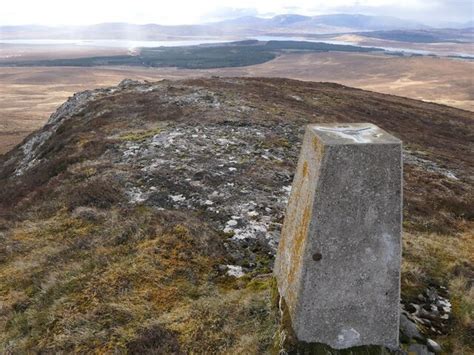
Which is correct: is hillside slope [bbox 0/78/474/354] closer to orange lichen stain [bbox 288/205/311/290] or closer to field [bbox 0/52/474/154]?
orange lichen stain [bbox 288/205/311/290]

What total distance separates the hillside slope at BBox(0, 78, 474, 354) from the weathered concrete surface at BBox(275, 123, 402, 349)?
106cm

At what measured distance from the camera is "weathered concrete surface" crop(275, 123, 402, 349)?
557cm

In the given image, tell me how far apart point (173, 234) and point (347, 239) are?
17.3 ft

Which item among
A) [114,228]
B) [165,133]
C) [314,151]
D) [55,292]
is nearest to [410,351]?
[314,151]

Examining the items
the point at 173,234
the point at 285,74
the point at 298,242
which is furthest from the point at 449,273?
the point at 285,74

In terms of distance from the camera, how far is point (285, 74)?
17962cm

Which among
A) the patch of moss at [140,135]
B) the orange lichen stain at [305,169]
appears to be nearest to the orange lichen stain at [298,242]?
the orange lichen stain at [305,169]

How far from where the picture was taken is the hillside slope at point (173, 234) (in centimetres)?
739

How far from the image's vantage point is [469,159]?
23.7 m

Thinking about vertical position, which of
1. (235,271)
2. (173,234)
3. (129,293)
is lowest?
(235,271)

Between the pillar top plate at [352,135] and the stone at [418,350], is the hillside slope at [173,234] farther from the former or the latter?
the pillar top plate at [352,135]

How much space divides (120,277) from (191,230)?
221 cm

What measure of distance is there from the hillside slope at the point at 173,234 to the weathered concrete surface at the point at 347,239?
106 centimetres

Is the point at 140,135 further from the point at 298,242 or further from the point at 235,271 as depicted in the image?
the point at 298,242
